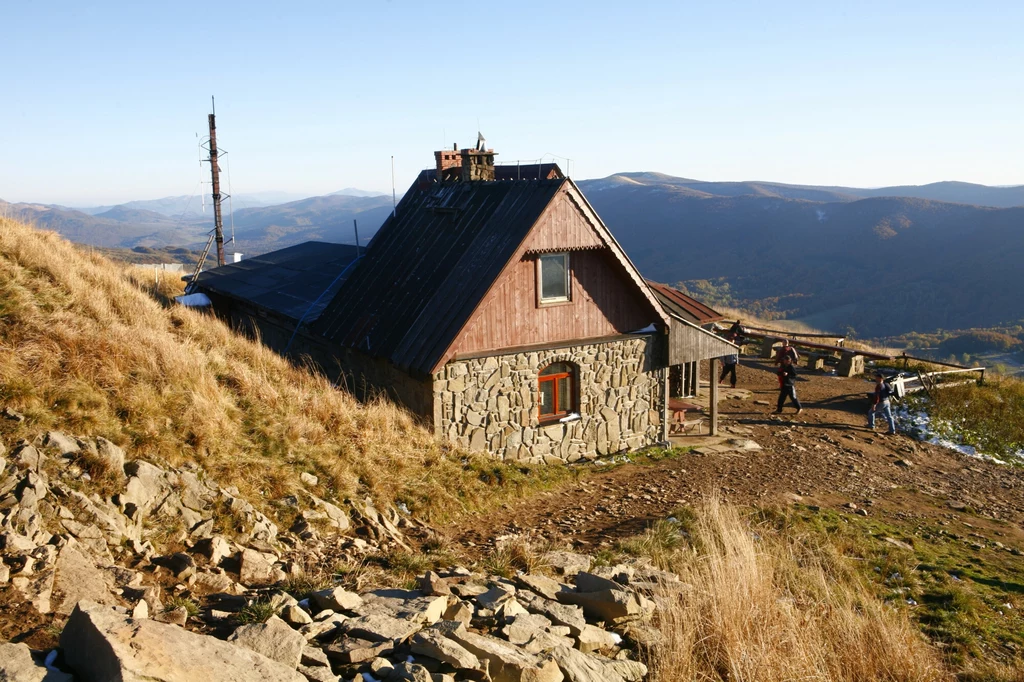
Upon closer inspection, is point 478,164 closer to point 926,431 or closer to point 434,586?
point 434,586

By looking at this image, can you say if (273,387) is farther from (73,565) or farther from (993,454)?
(993,454)

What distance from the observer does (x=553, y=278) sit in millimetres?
16016

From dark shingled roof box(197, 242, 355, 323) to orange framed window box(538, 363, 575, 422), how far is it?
6.02 meters

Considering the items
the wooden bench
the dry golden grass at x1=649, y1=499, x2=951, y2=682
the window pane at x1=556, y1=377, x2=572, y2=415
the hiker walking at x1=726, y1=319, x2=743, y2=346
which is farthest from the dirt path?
the hiker walking at x1=726, y1=319, x2=743, y2=346

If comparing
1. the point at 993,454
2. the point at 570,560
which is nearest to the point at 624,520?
the point at 570,560

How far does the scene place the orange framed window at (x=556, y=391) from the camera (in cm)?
1625

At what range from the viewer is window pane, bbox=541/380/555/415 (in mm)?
16250

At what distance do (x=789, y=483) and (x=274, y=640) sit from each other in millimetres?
12104

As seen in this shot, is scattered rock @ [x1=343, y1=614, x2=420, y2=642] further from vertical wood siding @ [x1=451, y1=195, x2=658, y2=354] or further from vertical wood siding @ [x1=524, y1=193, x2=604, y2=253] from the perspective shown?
vertical wood siding @ [x1=524, y1=193, x2=604, y2=253]

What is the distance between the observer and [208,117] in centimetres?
3794

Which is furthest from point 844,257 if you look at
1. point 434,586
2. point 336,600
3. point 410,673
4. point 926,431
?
point 410,673

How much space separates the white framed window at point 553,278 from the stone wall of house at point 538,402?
1092mm

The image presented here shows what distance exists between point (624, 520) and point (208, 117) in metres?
33.6

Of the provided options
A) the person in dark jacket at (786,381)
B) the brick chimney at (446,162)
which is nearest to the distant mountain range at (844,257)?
the brick chimney at (446,162)
